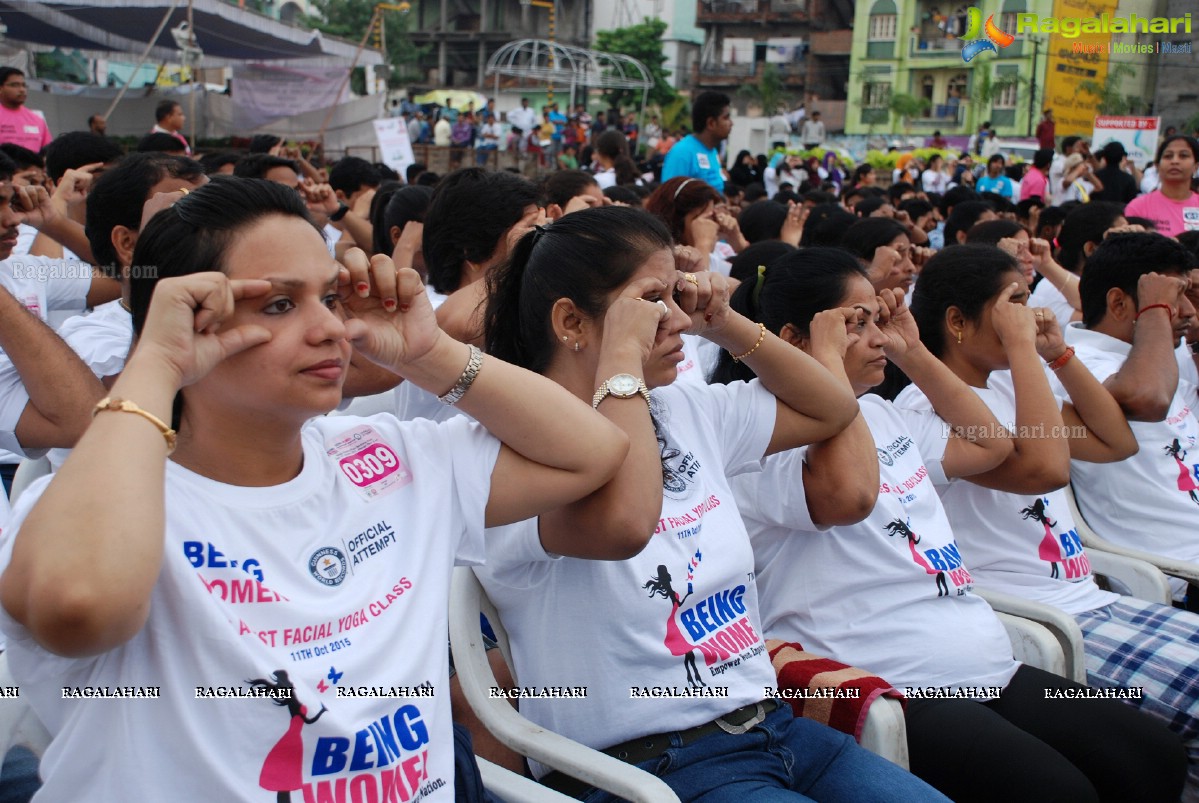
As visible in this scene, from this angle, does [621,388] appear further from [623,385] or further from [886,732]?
[886,732]

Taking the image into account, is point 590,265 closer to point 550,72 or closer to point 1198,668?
point 1198,668

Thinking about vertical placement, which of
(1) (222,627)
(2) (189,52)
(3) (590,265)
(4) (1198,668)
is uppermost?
(2) (189,52)

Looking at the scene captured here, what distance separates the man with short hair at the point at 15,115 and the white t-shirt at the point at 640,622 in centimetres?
735

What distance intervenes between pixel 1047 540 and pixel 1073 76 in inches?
1299

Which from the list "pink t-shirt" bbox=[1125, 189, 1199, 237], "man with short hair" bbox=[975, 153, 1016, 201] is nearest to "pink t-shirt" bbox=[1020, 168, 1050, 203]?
"man with short hair" bbox=[975, 153, 1016, 201]

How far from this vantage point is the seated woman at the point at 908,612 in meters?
2.37

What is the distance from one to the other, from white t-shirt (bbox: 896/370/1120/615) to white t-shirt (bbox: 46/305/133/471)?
85.7 inches

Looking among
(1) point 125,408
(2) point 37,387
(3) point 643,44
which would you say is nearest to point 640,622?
(1) point 125,408

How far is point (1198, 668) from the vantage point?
283 cm

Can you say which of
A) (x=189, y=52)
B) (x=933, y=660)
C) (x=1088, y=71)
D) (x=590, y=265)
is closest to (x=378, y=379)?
(x=590, y=265)

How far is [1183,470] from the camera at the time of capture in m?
3.68

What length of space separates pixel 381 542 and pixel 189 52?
44.6 ft

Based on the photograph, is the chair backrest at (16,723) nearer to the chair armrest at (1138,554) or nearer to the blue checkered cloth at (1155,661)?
the blue checkered cloth at (1155,661)

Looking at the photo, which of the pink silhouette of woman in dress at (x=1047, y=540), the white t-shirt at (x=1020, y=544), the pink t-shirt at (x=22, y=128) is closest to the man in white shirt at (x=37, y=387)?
the white t-shirt at (x=1020, y=544)
